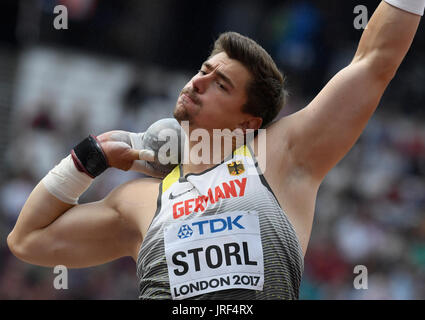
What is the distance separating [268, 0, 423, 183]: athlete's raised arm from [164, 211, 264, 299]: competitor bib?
48 centimetres

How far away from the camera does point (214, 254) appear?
346cm

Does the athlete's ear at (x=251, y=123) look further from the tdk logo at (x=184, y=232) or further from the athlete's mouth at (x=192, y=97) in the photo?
the tdk logo at (x=184, y=232)

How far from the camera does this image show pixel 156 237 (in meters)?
3.57

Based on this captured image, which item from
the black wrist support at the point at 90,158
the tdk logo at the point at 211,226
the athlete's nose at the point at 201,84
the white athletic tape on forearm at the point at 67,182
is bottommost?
the tdk logo at the point at 211,226

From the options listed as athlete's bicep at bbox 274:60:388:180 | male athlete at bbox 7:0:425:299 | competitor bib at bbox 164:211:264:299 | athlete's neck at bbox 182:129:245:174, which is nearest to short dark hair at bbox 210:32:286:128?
male athlete at bbox 7:0:425:299

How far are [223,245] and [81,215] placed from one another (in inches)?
35.7

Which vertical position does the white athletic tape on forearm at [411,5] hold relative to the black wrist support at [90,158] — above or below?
above

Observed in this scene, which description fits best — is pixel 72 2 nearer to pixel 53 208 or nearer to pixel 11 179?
pixel 11 179

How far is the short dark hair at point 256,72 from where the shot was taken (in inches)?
150

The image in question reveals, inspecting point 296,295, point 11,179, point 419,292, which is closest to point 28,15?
point 11,179

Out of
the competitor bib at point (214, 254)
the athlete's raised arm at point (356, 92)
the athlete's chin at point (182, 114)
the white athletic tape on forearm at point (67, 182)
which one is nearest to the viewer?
the competitor bib at point (214, 254)

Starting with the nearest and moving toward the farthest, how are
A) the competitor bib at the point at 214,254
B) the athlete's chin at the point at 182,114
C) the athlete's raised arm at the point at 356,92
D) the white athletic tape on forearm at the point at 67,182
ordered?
the competitor bib at the point at 214,254
the athlete's raised arm at the point at 356,92
the athlete's chin at the point at 182,114
the white athletic tape on forearm at the point at 67,182

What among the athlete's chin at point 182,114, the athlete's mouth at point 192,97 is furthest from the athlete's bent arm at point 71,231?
the athlete's mouth at point 192,97

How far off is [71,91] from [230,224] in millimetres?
9075
